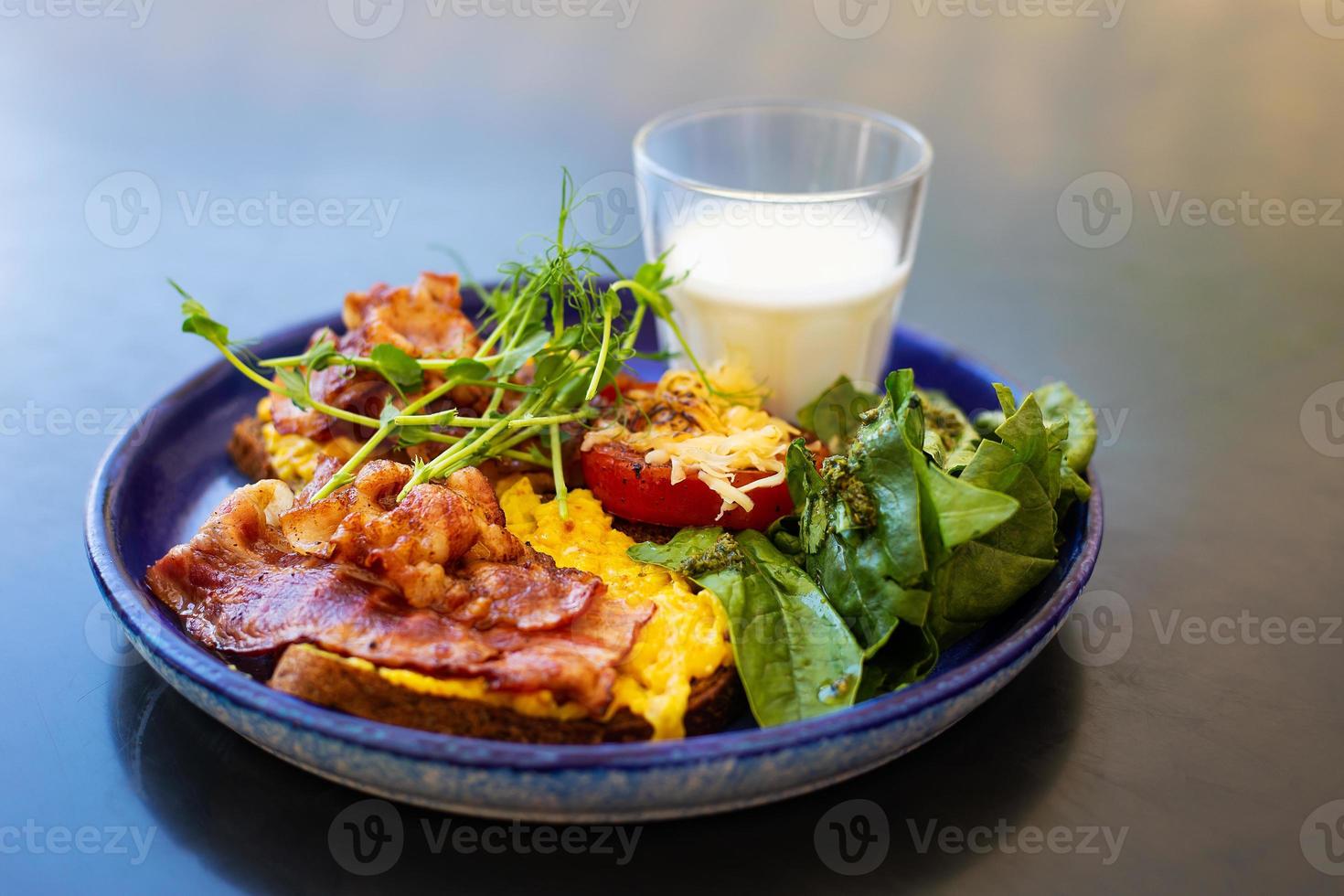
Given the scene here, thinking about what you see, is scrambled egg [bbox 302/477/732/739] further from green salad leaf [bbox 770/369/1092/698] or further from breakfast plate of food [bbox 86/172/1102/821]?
green salad leaf [bbox 770/369/1092/698]

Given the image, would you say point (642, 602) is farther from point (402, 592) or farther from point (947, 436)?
point (947, 436)

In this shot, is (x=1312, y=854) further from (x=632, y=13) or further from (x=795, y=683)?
(x=632, y=13)

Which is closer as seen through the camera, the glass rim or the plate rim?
A: the plate rim

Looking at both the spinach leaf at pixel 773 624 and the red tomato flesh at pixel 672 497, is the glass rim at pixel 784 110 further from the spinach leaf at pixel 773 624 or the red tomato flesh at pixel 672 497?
the spinach leaf at pixel 773 624

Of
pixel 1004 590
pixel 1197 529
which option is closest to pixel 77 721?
pixel 1004 590

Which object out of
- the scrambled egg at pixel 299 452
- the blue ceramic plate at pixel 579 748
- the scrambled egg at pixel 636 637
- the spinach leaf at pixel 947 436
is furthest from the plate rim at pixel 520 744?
the scrambled egg at pixel 299 452

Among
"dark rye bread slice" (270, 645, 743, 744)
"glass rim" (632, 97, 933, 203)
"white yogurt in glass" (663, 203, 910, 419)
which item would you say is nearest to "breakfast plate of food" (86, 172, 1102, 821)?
"dark rye bread slice" (270, 645, 743, 744)
